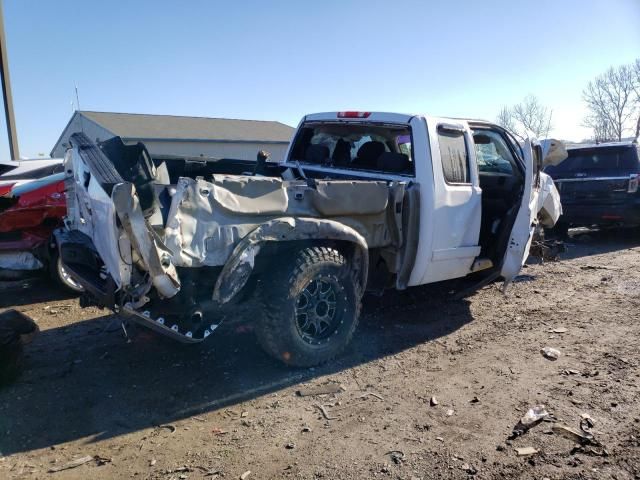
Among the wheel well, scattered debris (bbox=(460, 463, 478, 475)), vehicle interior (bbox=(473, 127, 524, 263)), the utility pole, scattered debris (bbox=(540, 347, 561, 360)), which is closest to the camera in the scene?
scattered debris (bbox=(460, 463, 478, 475))

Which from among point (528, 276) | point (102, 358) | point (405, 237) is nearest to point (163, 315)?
point (102, 358)

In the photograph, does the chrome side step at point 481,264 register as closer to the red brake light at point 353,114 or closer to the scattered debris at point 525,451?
the red brake light at point 353,114

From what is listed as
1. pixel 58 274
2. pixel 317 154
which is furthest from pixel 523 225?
pixel 58 274

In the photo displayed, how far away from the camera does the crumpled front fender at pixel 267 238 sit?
351cm

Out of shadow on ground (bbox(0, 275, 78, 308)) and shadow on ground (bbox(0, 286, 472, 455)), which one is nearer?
shadow on ground (bbox(0, 286, 472, 455))

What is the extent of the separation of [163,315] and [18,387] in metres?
1.43

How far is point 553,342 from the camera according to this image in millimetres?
4855

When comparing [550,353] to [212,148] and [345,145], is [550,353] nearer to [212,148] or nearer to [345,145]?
[345,145]

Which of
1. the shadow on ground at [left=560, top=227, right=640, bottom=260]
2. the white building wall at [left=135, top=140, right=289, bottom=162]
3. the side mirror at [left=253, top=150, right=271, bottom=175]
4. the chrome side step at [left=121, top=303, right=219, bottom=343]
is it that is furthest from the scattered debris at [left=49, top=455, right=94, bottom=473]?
the white building wall at [left=135, top=140, right=289, bottom=162]

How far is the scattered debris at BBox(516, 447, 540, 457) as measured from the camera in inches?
118

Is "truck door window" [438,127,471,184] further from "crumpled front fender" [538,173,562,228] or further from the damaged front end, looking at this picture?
"crumpled front fender" [538,173,562,228]

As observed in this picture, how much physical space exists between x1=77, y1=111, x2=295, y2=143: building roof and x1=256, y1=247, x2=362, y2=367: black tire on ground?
874 inches

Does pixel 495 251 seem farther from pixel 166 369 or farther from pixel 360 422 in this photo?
pixel 166 369

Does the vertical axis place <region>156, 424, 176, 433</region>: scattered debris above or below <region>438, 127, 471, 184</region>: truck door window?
below
